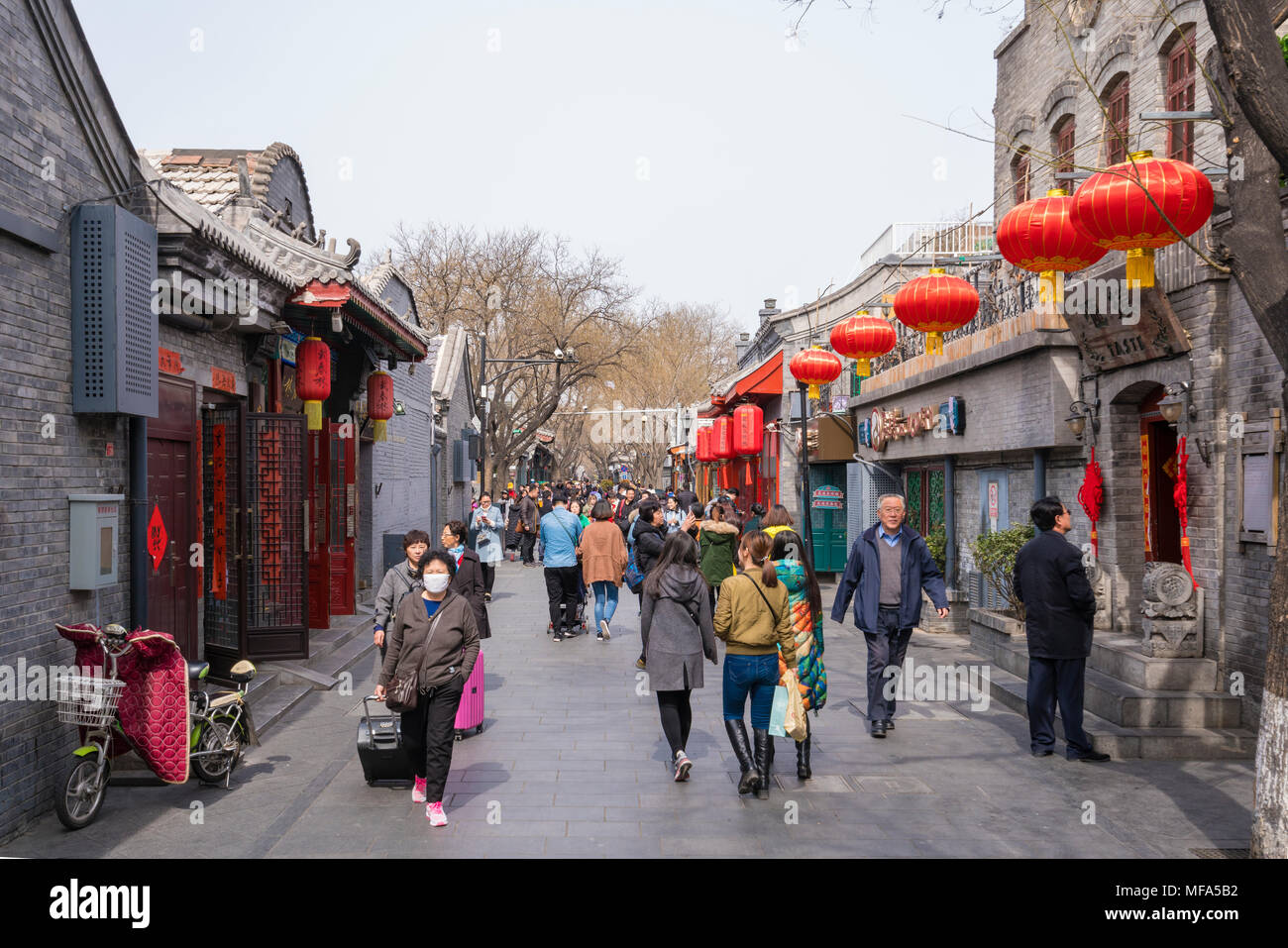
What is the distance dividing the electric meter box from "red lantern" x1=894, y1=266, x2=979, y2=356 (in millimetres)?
8096

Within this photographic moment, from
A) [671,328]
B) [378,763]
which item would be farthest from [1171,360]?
[671,328]

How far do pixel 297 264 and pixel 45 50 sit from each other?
4.25 metres

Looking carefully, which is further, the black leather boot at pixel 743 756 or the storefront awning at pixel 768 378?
the storefront awning at pixel 768 378

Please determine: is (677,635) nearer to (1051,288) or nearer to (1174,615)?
(1174,615)

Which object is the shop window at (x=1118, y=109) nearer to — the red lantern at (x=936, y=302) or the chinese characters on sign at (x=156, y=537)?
the red lantern at (x=936, y=302)

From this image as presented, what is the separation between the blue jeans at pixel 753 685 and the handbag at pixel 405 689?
1872 millimetres

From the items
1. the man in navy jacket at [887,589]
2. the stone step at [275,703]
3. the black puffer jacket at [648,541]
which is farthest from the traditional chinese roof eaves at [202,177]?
the man in navy jacket at [887,589]

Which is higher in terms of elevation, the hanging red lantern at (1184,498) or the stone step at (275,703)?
the hanging red lantern at (1184,498)

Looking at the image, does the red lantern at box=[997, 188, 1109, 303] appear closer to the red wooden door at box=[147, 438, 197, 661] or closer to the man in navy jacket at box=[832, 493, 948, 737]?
the man in navy jacket at box=[832, 493, 948, 737]

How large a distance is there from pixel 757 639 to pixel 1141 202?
3.85m

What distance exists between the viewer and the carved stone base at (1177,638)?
26.8 feet

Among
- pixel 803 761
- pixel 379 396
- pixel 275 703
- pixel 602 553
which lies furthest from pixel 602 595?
pixel 803 761

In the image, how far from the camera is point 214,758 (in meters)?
6.77

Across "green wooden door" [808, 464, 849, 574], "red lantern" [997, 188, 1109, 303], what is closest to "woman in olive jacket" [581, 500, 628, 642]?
"red lantern" [997, 188, 1109, 303]
